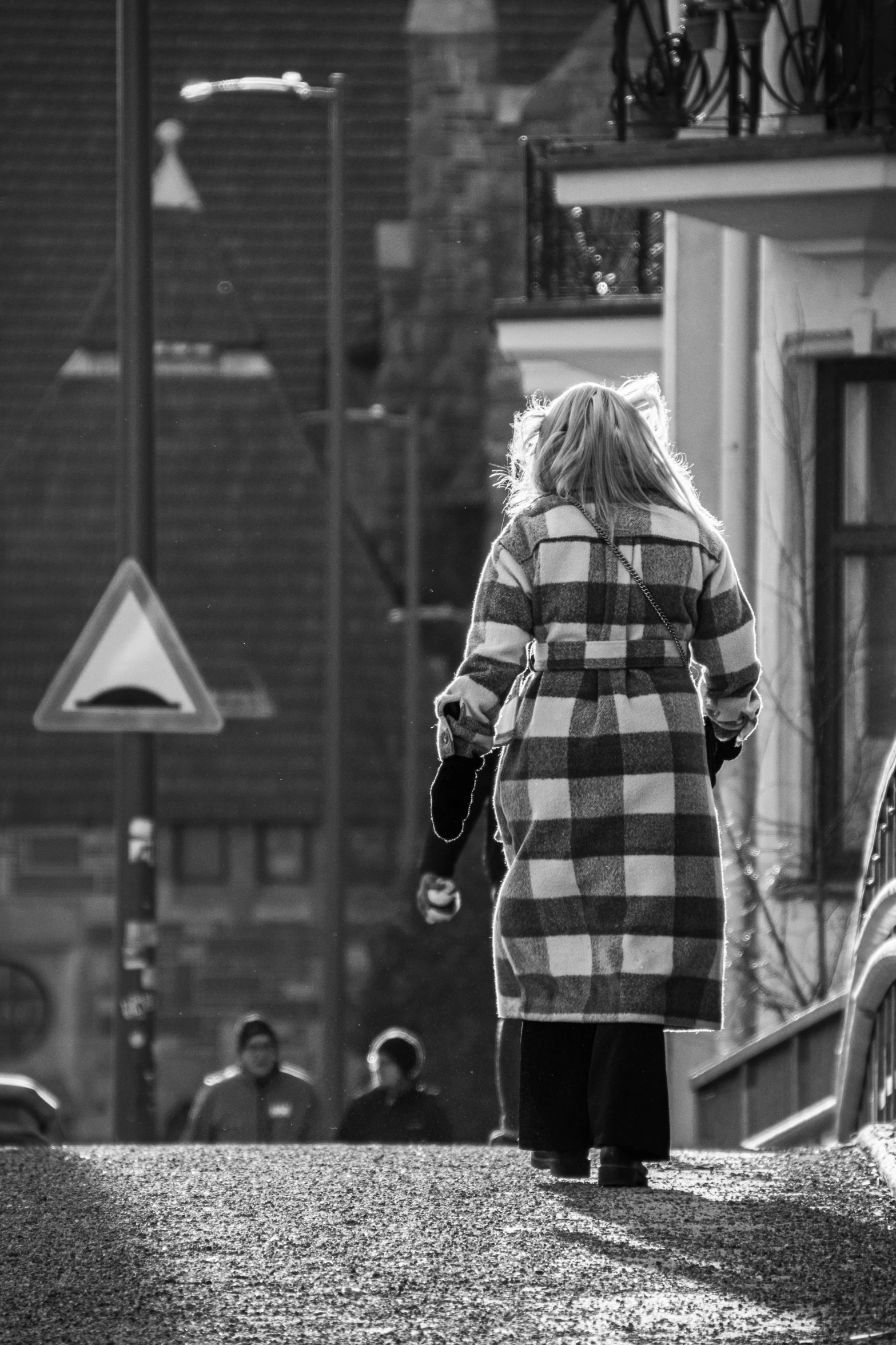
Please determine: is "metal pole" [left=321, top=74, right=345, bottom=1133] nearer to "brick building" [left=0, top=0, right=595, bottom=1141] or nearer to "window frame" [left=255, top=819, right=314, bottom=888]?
"brick building" [left=0, top=0, right=595, bottom=1141]

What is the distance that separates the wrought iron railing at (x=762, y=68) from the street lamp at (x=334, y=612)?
7.27 metres

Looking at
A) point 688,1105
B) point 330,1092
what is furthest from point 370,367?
point 688,1105

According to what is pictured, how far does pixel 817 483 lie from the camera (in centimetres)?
1248

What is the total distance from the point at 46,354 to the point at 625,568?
96.7ft

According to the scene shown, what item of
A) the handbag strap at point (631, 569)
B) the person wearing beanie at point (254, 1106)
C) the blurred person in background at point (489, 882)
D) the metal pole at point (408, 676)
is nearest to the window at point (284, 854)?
the metal pole at point (408, 676)

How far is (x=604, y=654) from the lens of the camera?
5777mm

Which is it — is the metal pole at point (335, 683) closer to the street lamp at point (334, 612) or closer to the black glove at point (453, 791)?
the street lamp at point (334, 612)

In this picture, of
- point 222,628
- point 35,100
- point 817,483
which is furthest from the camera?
point 35,100

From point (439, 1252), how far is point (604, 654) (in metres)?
1.30

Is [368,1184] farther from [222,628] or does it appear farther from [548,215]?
[222,628]

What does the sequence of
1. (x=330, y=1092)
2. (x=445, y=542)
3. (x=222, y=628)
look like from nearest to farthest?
(x=330, y=1092), (x=222, y=628), (x=445, y=542)

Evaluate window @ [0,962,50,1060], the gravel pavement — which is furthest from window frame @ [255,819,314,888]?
the gravel pavement

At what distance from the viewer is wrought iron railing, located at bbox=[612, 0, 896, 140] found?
11508 millimetres

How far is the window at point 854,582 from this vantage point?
40.7 ft
